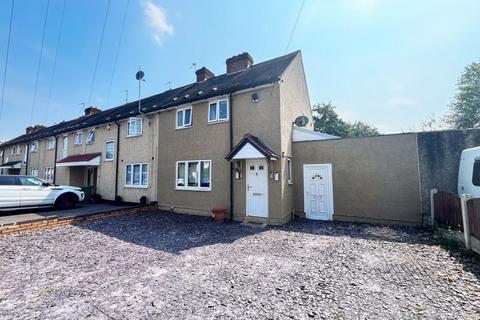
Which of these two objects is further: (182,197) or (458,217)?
(182,197)

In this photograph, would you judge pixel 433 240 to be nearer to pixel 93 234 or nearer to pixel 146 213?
pixel 93 234

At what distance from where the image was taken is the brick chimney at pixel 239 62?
14782mm

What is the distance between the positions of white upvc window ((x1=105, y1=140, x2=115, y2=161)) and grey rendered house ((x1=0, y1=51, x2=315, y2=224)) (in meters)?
0.08

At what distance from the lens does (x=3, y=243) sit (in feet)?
22.8

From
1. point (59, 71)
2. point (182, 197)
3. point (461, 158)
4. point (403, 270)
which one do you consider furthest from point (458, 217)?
point (59, 71)

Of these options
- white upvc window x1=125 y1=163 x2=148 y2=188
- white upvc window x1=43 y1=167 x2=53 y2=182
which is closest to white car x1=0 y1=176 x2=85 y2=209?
white upvc window x1=125 y1=163 x2=148 y2=188

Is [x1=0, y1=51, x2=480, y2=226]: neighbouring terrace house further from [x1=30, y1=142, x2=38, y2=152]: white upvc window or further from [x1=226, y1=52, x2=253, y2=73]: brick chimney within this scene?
[x1=30, y1=142, x2=38, y2=152]: white upvc window

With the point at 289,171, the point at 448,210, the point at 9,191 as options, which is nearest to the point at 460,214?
the point at 448,210

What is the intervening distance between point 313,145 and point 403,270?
662 cm

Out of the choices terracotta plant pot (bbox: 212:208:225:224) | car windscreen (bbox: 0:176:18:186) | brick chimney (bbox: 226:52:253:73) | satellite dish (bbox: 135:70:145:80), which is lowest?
terracotta plant pot (bbox: 212:208:225:224)

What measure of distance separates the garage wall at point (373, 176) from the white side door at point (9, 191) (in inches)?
551

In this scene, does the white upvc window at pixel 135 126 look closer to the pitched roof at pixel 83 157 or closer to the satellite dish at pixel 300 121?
the pitched roof at pixel 83 157

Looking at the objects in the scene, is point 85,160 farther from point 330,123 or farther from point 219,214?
point 330,123

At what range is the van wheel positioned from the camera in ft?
40.2
